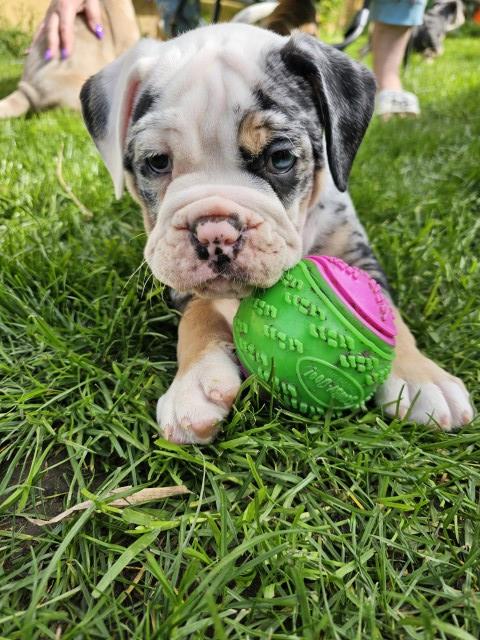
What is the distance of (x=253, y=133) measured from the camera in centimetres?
229

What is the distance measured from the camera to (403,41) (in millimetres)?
6648

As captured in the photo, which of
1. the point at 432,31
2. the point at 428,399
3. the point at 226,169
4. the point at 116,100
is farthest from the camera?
the point at 432,31

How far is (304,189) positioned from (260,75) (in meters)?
0.50

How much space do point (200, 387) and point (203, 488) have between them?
0.38 meters

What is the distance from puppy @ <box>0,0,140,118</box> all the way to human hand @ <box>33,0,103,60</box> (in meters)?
0.08

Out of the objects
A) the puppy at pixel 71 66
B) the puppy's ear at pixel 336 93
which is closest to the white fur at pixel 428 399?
the puppy's ear at pixel 336 93

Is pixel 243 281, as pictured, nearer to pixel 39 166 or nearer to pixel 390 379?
pixel 390 379

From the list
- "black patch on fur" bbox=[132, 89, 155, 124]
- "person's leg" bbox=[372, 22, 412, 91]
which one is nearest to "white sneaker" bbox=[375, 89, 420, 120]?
"person's leg" bbox=[372, 22, 412, 91]

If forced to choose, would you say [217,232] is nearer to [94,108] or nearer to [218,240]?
[218,240]

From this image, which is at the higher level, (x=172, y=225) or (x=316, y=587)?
(x=172, y=225)

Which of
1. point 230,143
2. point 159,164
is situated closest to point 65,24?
point 159,164

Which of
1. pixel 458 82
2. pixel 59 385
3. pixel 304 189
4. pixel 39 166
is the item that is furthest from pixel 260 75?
pixel 458 82

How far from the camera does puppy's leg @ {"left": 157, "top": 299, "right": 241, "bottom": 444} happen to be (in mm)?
2062

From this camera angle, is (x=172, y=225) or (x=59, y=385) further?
(x=59, y=385)
